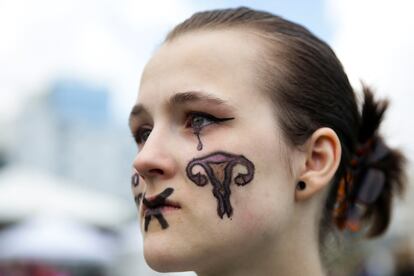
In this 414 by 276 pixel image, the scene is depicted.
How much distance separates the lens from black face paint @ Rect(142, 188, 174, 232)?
1816 mm

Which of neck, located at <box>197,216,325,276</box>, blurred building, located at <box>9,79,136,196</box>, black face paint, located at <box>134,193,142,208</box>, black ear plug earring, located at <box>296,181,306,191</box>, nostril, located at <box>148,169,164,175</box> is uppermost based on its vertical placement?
blurred building, located at <box>9,79,136,196</box>

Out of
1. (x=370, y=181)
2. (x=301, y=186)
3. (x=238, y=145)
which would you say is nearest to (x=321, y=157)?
(x=301, y=186)

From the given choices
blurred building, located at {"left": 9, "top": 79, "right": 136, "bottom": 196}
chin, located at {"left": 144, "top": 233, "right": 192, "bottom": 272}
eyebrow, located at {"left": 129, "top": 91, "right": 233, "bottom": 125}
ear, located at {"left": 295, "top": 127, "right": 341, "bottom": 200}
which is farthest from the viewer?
blurred building, located at {"left": 9, "top": 79, "right": 136, "bottom": 196}

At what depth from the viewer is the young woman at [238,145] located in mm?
1797

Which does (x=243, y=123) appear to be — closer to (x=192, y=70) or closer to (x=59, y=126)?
(x=192, y=70)

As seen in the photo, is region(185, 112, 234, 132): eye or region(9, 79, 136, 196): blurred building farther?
region(9, 79, 136, 196): blurred building

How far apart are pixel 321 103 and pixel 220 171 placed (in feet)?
1.55

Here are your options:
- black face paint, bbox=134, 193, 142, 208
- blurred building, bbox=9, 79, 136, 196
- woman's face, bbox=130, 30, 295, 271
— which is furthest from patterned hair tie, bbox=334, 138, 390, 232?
blurred building, bbox=9, 79, 136, 196

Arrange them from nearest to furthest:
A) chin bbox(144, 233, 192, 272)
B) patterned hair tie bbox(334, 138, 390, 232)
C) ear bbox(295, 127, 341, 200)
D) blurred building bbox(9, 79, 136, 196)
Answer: chin bbox(144, 233, 192, 272) → ear bbox(295, 127, 341, 200) → patterned hair tie bbox(334, 138, 390, 232) → blurred building bbox(9, 79, 136, 196)

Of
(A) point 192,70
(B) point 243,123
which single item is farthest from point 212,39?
(B) point 243,123

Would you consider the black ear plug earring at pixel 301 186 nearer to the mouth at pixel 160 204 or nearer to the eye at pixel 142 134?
the mouth at pixel 160 204

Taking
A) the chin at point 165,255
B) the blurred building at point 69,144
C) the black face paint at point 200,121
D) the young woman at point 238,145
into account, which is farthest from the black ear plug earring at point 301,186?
the blurred building at point 69,144

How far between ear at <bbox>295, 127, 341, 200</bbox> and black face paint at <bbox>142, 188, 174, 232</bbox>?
17.9 inches

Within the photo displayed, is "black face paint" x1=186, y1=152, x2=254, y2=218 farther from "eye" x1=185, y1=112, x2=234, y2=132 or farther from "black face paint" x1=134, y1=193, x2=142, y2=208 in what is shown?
"black face paint" x1=134, y1=193, x2=142, y2=208
